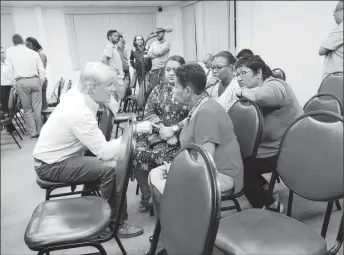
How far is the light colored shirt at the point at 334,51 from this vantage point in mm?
2016

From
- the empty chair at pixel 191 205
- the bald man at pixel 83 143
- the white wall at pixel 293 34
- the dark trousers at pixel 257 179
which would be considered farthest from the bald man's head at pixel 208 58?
the empty chair at pixel 191 205

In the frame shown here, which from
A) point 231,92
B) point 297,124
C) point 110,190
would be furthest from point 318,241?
point 231,92

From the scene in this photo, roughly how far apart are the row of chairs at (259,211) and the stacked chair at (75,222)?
248mm

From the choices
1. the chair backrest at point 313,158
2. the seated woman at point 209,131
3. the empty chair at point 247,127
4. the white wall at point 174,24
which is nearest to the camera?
the chair backrest at point 313,158

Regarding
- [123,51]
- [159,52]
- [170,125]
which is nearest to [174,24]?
[159,52]

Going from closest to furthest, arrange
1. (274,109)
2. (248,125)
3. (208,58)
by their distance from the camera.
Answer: (248,125), (274,109), (208,58)

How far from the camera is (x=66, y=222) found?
130 cm

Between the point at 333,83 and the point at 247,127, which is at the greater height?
the point at 333,83

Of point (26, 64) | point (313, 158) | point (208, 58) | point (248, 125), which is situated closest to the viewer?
point (313, 158)

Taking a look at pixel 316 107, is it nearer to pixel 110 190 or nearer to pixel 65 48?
pixel 110 190

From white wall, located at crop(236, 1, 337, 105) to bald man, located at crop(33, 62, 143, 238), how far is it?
98 cm

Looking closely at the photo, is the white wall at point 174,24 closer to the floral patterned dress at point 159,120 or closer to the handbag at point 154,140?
the floral patterned dress at point 159,120

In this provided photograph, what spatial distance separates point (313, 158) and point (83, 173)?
3.95 ft

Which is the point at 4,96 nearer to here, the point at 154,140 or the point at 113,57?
the point at 113,57
